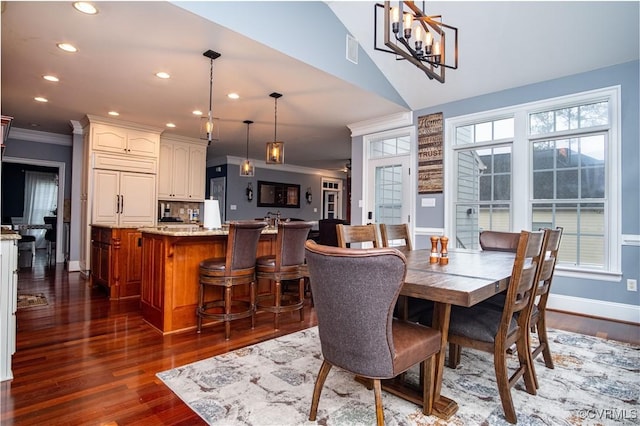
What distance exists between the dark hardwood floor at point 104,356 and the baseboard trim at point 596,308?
133 millimetres

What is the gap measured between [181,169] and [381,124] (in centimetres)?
408

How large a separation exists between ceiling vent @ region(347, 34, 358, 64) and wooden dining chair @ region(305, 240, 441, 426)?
3142mm

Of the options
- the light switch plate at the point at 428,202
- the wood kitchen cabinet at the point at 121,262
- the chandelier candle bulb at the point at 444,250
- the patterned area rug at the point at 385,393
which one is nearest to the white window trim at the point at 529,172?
the light switch plate at the point at 428,202

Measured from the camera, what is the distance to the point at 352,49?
12.9ft

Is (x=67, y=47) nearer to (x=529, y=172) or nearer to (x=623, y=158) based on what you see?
(x=529, y=172)

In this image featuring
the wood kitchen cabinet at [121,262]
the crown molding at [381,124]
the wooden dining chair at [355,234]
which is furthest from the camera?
the crown molding at [381,124]

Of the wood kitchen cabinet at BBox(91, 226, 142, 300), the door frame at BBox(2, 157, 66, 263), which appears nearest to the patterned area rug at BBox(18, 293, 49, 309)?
the wood kitchen cabinet at BBox(91, 226, 142, 300)

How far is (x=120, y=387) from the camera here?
196cm

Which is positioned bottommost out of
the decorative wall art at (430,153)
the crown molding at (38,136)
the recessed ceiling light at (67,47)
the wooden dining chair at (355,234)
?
the wooden dining chair at (355,234)

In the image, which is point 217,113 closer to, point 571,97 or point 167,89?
point 167,89

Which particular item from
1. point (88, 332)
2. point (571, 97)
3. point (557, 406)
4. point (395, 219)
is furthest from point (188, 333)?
point (571, 97)

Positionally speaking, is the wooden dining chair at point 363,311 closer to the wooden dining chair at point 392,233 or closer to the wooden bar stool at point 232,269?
the wooden dining chair at point 392,233

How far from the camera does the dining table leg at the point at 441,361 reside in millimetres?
1659

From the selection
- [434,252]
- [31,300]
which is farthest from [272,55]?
[31,300]
